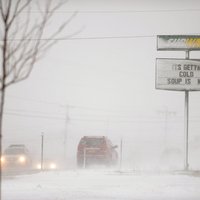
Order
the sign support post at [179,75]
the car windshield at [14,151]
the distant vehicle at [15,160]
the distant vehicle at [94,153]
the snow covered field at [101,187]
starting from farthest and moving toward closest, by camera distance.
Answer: the car windshield at [14,151], the distant vehicle at [15,160], the distant vehicle at [94,153], the sign support post at [179,75], the snow covered field at [101,187]

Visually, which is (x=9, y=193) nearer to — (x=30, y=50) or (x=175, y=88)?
(x=30, y=50)

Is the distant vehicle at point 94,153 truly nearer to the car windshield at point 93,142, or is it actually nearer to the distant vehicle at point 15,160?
the car windshield at point 93,142

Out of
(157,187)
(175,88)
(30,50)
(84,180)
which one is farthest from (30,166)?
(30,50)

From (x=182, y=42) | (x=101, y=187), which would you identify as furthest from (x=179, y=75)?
(x=101, y=187)

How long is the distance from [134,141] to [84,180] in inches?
3520

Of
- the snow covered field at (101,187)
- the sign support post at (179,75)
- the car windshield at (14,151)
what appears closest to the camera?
the snow covered field at (101,187)

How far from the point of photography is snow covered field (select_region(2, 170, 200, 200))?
47.4ft

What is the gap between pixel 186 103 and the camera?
27.2 metres

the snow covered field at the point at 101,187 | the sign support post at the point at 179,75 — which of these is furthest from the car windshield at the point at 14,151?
the snow covered field at the point at 101,187

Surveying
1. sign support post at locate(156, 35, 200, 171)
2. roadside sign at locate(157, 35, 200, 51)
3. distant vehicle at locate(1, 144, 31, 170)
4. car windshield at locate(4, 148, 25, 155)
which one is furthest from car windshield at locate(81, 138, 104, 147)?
roadside sign at locate(157, 35, 200, 51)

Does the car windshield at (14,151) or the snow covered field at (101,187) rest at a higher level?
the car windshield at (14,151)

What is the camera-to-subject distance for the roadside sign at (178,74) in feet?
87.5

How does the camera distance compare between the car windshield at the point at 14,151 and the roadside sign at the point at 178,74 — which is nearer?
the roadside sign at the point at 178,74

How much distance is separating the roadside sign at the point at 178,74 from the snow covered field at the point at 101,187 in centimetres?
803
